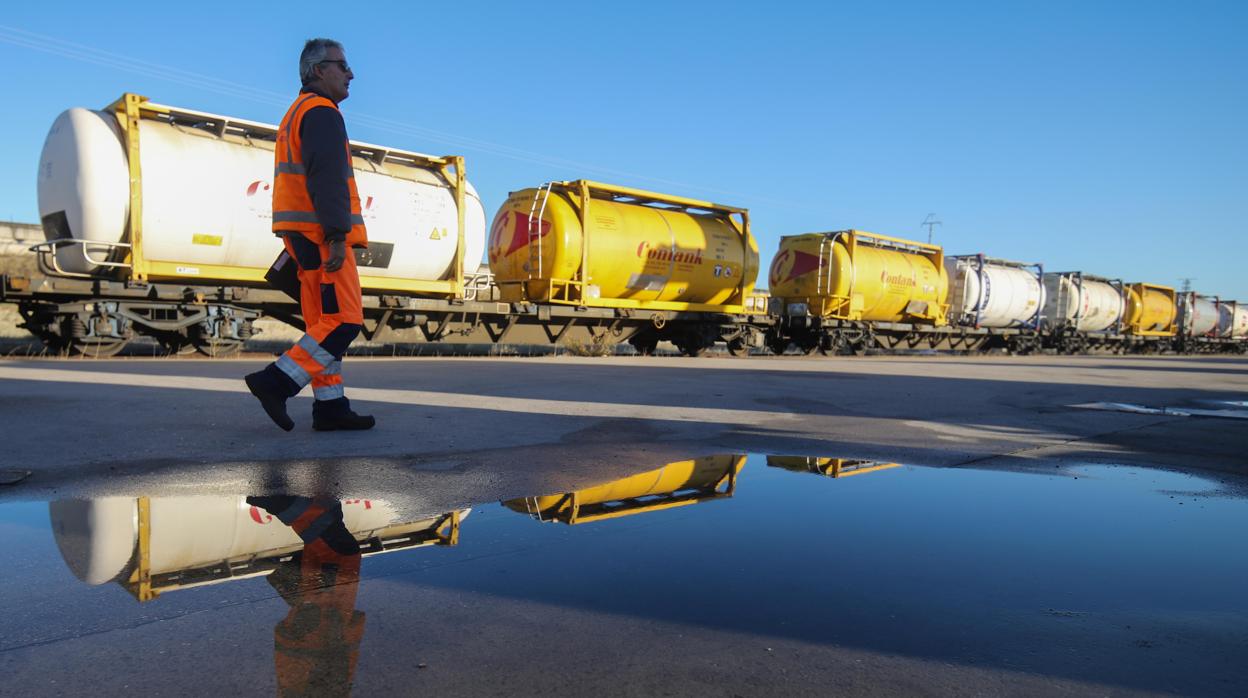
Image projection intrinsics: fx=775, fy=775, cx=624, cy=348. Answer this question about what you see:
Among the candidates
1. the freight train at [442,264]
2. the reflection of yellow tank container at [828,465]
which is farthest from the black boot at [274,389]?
the freight train at [442,264]

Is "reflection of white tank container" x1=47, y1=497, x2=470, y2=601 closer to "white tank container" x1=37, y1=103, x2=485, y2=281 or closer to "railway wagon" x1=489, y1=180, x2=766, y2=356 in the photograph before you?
"white tank container" x1=37, y1=103, x2=485, y2=281

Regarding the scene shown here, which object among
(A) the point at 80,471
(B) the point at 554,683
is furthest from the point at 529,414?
(B) the point at 554,683

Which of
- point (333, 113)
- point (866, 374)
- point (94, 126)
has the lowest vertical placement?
point (866, 374)

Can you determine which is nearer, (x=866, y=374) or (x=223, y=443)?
(x=223, y=443)

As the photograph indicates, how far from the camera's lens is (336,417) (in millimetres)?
4383

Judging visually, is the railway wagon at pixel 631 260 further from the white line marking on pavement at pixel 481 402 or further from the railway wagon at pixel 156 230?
the white line marking on pavement at pixel 481 402

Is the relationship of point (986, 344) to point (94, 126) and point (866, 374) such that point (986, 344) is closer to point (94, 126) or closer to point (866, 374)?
point (866, 374)

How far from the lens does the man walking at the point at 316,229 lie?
4.04 metres

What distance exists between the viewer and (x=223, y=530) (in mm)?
2475

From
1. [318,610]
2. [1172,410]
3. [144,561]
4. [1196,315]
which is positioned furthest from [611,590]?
[1196,315]

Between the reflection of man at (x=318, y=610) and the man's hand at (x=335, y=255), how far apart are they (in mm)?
1722

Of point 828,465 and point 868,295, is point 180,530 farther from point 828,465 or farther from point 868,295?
point 868,295

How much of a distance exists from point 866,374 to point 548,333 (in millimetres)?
6481

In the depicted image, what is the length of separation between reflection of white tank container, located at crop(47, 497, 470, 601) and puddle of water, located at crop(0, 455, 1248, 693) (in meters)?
0.01
